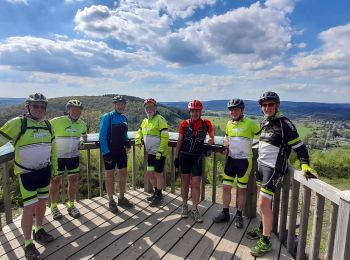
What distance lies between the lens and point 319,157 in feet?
50.1

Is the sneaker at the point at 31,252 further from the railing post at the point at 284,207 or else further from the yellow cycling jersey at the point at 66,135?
the railing post at the point at 284,207

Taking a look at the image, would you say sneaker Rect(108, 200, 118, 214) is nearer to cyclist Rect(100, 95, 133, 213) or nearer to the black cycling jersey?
cyclist Rect(100, 95, 133, 213)

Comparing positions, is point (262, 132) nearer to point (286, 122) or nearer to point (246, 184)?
point (286, 122)

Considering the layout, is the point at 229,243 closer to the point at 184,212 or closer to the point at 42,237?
the point at 184,212

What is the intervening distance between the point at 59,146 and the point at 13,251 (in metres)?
1.45

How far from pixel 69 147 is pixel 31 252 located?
1519 mm

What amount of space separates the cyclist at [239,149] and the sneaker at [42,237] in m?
2.40

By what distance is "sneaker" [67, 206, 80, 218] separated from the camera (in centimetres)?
437

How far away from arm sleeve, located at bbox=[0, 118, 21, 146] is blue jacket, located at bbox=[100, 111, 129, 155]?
1371 mm

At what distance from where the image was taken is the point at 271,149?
10.9 feet

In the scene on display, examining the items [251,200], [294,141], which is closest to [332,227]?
[294,141]

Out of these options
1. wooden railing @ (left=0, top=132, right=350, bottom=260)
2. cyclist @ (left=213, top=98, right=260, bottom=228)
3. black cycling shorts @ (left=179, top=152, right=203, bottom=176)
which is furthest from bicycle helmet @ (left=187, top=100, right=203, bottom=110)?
wooden railing @ (left=0, top=132, right=350, bottom=260)

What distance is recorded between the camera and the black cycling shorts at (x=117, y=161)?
453 centimetres

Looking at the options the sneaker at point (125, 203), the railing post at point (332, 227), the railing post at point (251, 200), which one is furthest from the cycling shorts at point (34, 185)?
the railing post at point (332, 227)
